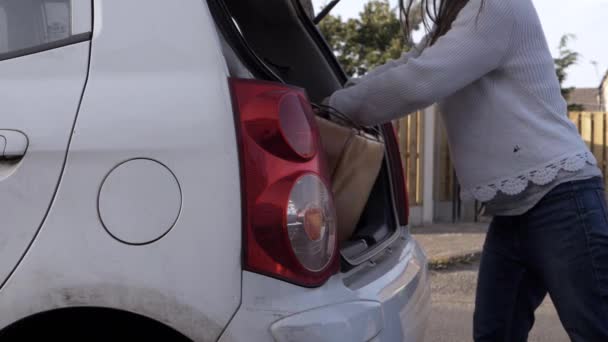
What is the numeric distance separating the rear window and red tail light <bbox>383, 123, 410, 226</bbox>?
135 centimetres

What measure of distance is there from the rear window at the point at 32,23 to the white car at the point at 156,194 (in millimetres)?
19

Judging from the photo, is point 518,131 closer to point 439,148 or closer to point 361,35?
point 439,148

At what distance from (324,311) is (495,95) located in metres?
0.88

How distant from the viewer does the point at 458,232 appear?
784 centimetres

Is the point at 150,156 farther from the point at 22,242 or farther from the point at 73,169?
the point at 22,242

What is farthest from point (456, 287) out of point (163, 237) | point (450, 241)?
point (163, 237)

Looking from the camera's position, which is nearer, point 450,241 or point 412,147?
point 450,241

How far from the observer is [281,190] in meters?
1.53

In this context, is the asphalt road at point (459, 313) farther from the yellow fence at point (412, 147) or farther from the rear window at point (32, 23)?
the rear window at point (32, 23)

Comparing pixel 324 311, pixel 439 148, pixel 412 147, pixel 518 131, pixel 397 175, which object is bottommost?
pixel 439 148

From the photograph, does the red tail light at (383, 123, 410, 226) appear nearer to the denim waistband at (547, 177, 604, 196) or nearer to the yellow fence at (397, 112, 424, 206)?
the denim waistband at (547, 177, 604, 196)

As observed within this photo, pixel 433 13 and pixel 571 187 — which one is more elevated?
pixel 433 13

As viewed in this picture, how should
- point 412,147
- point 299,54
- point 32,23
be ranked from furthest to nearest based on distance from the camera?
point 412,147, point 299,54, point 32,23

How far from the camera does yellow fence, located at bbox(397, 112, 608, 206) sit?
327 inches
